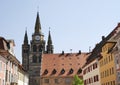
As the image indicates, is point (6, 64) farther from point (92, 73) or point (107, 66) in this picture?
point (92, 73)

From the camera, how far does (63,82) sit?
93.2m

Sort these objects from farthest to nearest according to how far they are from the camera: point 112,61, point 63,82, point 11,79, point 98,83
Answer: point 63,82 < point 98,83 < point 11,79 < point 112,61

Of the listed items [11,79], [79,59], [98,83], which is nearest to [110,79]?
[98,83]

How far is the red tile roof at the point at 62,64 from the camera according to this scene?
94.8 metres

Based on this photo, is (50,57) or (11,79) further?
(50,57)

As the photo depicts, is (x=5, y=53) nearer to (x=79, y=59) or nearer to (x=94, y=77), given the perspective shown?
(x=94, y=77)

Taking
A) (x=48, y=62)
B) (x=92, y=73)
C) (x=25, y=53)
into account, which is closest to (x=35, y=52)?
(x=25, y=53)

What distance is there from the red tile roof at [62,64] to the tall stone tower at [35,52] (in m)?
13.6

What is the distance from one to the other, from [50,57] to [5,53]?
2022 inches

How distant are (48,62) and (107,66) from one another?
49.2m

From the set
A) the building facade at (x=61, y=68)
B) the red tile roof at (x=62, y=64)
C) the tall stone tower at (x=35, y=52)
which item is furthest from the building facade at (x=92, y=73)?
the tall stone tower at (x=35, y=52)

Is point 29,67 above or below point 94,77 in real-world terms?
above

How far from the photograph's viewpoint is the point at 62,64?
9812 cm

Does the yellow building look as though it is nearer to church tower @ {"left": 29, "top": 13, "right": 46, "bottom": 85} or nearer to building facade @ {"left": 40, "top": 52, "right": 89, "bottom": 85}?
building facade @ {"left": 40, "top": 52, "right": 89, "bottom": 85}
